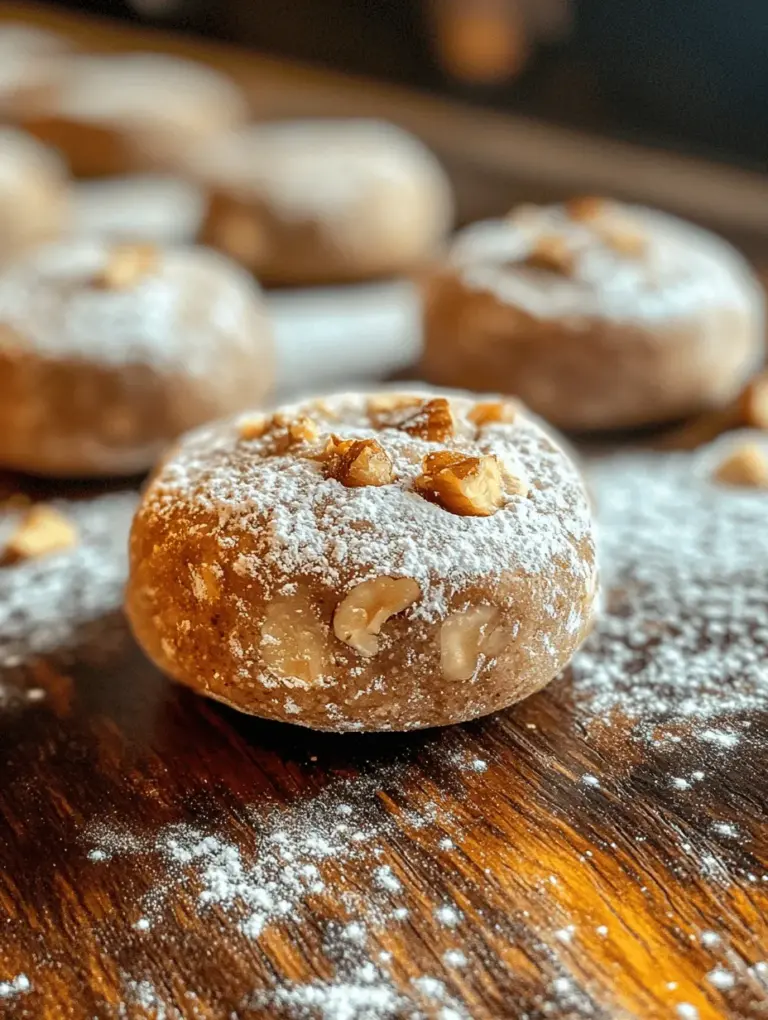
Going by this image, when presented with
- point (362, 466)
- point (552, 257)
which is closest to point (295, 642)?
point (362, 466)

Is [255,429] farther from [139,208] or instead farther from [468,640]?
[139,208]

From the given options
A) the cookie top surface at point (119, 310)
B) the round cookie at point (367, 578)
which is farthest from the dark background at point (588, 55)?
the round cookie at point (367, 578)

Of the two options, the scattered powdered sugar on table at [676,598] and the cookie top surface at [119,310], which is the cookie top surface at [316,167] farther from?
the scattered powdered sugar on table at [676,598]

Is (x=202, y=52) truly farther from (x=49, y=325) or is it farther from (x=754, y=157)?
(x=49, y=325)

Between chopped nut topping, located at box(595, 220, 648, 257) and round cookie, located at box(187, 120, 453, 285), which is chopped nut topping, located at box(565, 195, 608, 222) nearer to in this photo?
chopped nut topping, located at box(595, 220, 648, 257)

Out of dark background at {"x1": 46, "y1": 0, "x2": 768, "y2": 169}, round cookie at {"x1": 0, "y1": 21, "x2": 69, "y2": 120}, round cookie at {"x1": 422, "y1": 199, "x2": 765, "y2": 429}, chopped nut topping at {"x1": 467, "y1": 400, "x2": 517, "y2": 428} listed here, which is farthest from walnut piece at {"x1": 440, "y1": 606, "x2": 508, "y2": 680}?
round cookie at {"x1": 0, "y1": 21, "x2": 69, "y2": 120}

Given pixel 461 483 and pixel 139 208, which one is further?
pixel 139 208

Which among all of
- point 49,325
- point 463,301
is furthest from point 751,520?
point 49,325

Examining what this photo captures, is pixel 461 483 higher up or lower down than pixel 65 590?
higher up
